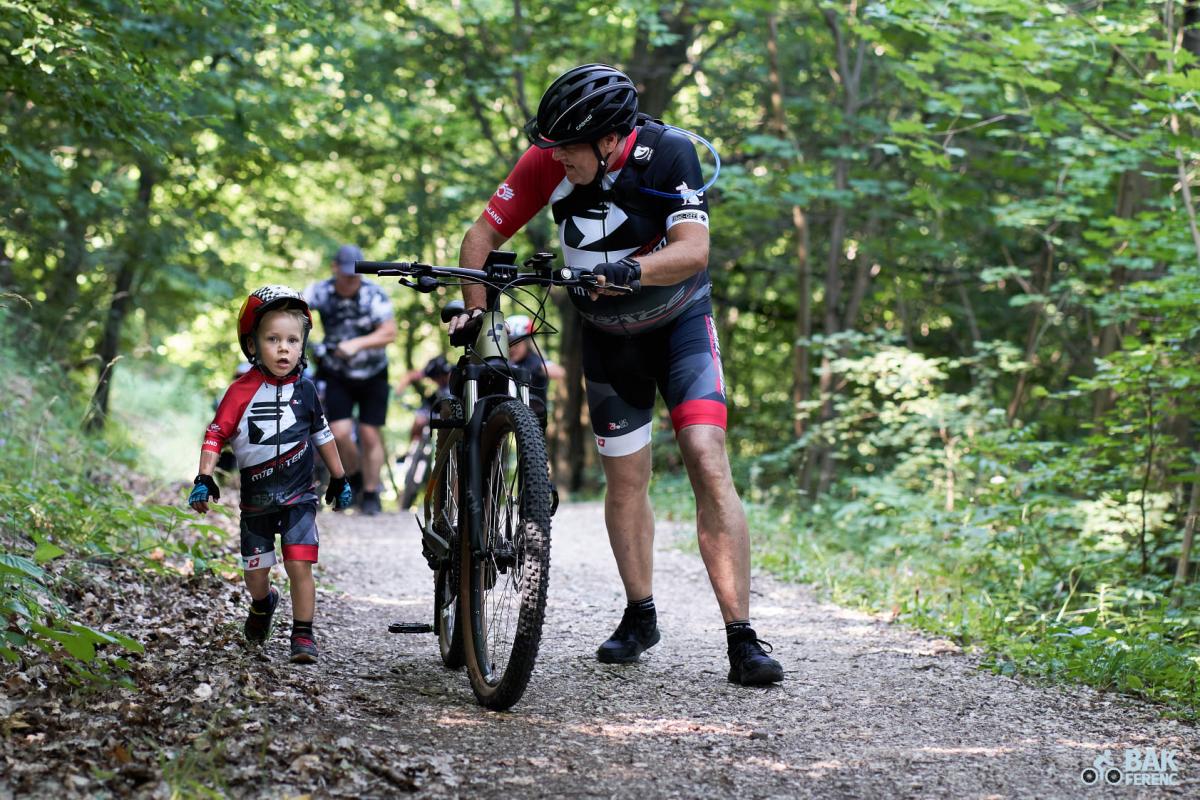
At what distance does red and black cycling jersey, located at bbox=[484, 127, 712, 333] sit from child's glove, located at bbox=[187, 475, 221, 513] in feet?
4.61

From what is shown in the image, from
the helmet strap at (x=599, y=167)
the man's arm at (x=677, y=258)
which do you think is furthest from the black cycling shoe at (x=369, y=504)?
the man's arm at (x=677, y=258)

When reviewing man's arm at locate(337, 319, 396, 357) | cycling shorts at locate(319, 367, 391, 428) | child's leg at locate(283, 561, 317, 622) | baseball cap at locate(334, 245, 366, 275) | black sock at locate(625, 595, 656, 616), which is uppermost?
baseball cap at locate(334, 245, 366, 275)

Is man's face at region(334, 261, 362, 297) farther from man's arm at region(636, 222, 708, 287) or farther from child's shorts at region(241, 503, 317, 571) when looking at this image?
man's arm at region(636, 222, 708, 287)

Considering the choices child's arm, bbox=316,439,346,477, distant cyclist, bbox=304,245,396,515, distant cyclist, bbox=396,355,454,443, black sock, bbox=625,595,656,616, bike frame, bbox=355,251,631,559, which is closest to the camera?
bike frame, bbox=355,251,631,559

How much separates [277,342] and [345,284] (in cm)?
472

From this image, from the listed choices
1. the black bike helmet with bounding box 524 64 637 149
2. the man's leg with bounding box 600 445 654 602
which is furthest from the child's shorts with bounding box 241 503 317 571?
the black bike helmet with bounding box 524 64 637 149

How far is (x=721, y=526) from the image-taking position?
415 centimetres

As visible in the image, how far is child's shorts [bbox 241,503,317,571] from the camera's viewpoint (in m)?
4.01

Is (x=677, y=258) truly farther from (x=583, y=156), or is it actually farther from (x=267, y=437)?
(x=267, y=437)

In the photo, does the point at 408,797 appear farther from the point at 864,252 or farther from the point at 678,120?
the point at 678,120

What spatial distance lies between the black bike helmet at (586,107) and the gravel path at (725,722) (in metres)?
1.98

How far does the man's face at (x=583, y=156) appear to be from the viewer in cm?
394

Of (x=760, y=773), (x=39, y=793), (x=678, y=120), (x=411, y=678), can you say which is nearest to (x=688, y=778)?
(x=760, y=773)

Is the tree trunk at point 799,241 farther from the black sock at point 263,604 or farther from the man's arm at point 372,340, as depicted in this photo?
the black sock at point 263,604
